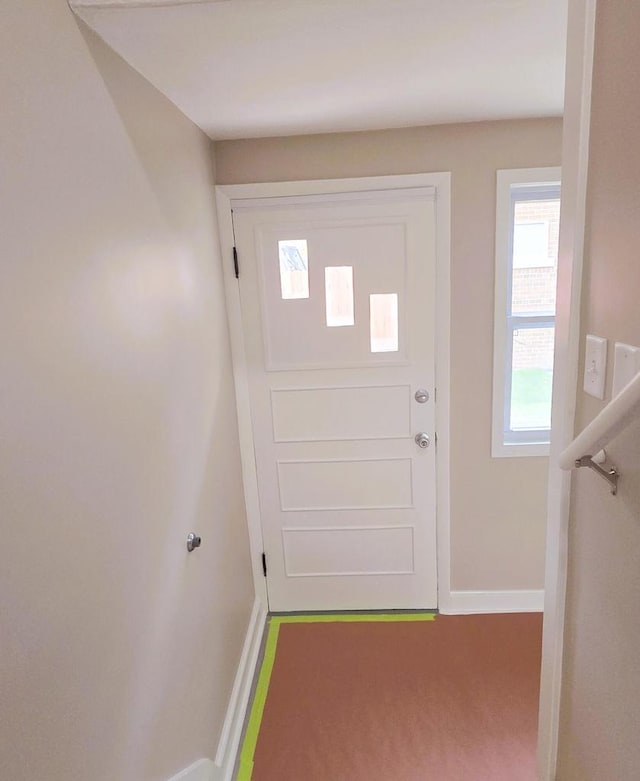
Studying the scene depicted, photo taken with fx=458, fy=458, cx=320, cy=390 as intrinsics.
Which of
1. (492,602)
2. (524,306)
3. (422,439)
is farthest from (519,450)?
(492,602)

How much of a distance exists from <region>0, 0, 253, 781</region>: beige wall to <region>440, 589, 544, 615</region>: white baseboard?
4.14 feet

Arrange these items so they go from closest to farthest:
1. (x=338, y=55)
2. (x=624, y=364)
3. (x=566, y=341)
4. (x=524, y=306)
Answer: (x=624, y=364), (x=566, y=341), (x=338, y=55), (x=524, y=306)

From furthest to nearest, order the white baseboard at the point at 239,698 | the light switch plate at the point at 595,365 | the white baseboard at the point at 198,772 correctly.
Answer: the white baseboard at the point at 239,698, the white baseboard at the point at 198,772, the light switch plate at the point at 595,365

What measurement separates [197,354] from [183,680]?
3.24ft

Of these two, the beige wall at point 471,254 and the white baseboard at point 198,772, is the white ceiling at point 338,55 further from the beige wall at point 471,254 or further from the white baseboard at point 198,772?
the white baseboard at point 198,772

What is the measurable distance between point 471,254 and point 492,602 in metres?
1.68

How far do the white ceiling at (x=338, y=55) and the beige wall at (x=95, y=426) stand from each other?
0.11 meters

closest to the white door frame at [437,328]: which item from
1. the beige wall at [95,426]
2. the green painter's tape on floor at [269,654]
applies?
the green painter's tape on floor at [269,654]

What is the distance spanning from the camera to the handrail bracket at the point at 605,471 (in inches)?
34.1

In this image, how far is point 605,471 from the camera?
0.88m

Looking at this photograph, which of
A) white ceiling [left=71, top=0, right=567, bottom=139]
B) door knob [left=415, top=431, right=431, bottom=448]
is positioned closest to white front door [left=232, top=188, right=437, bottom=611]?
door knob [left=415, top=431, right=431, bottom=448]

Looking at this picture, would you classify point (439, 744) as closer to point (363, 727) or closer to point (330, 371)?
point (363, 727)

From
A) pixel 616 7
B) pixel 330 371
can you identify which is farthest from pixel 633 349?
pixel 330 371

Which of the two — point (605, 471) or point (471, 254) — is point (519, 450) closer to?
point (471, 254)
